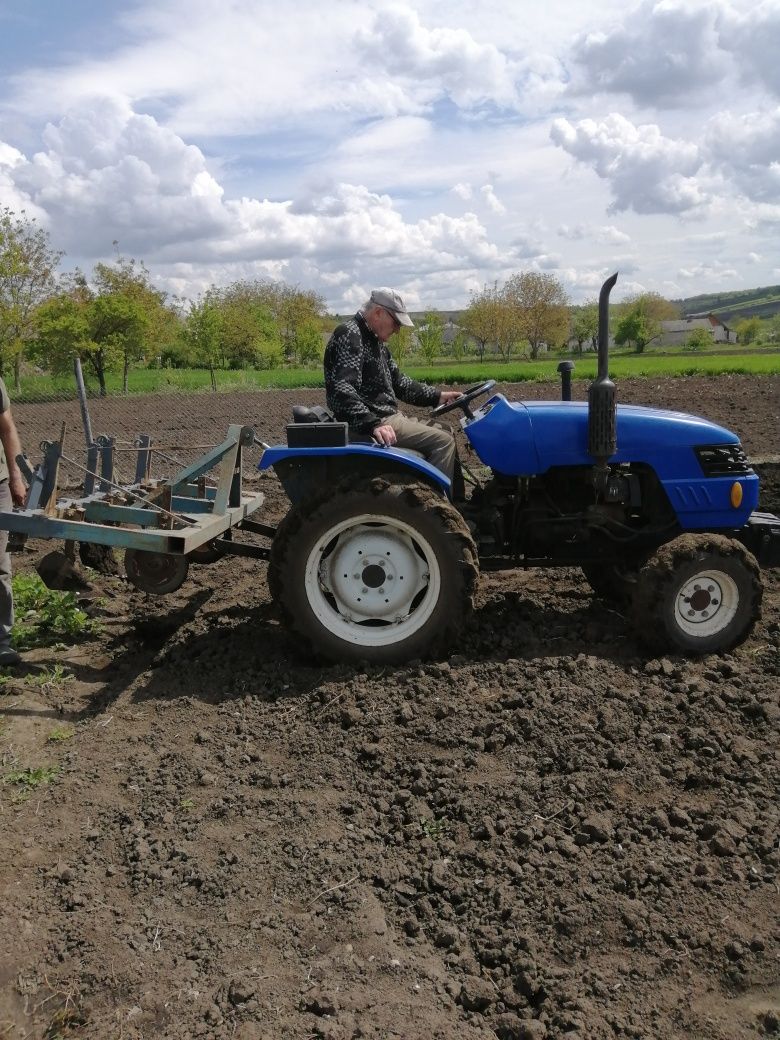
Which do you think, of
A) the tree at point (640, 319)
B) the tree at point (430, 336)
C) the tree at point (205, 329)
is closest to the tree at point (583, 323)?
the tree at point (640, 319)

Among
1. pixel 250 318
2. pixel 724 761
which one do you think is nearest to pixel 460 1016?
pixel 724 761

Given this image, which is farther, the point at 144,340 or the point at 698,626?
the point at 144,340

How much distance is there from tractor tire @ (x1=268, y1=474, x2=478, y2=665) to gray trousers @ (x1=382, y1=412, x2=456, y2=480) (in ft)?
1.28

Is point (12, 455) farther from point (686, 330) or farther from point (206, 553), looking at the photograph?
point (686, 330)

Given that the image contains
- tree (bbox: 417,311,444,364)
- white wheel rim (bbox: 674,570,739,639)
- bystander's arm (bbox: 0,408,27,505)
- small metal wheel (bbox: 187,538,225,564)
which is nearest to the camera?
white wheel rim (bbox: 674,570,739,639)

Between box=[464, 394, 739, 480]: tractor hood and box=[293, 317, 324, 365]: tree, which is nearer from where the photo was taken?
box=[464, 394, 739, 480]: tractor hood

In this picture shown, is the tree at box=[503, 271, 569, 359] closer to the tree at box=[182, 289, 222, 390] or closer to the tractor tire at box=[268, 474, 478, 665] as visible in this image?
the tree at box=[182, 289, 222, 390]

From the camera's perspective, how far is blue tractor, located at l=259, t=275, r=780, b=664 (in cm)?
403

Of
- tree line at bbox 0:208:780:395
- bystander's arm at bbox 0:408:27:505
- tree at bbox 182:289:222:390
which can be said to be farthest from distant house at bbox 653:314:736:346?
bystander's arm at bbox 0:408:27:505

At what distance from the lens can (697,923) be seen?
2461 mm

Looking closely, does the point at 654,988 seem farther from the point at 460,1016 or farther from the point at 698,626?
the point at 698,626

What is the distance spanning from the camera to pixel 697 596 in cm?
411

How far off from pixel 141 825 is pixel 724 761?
2178mm

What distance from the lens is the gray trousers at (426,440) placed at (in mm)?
4406
